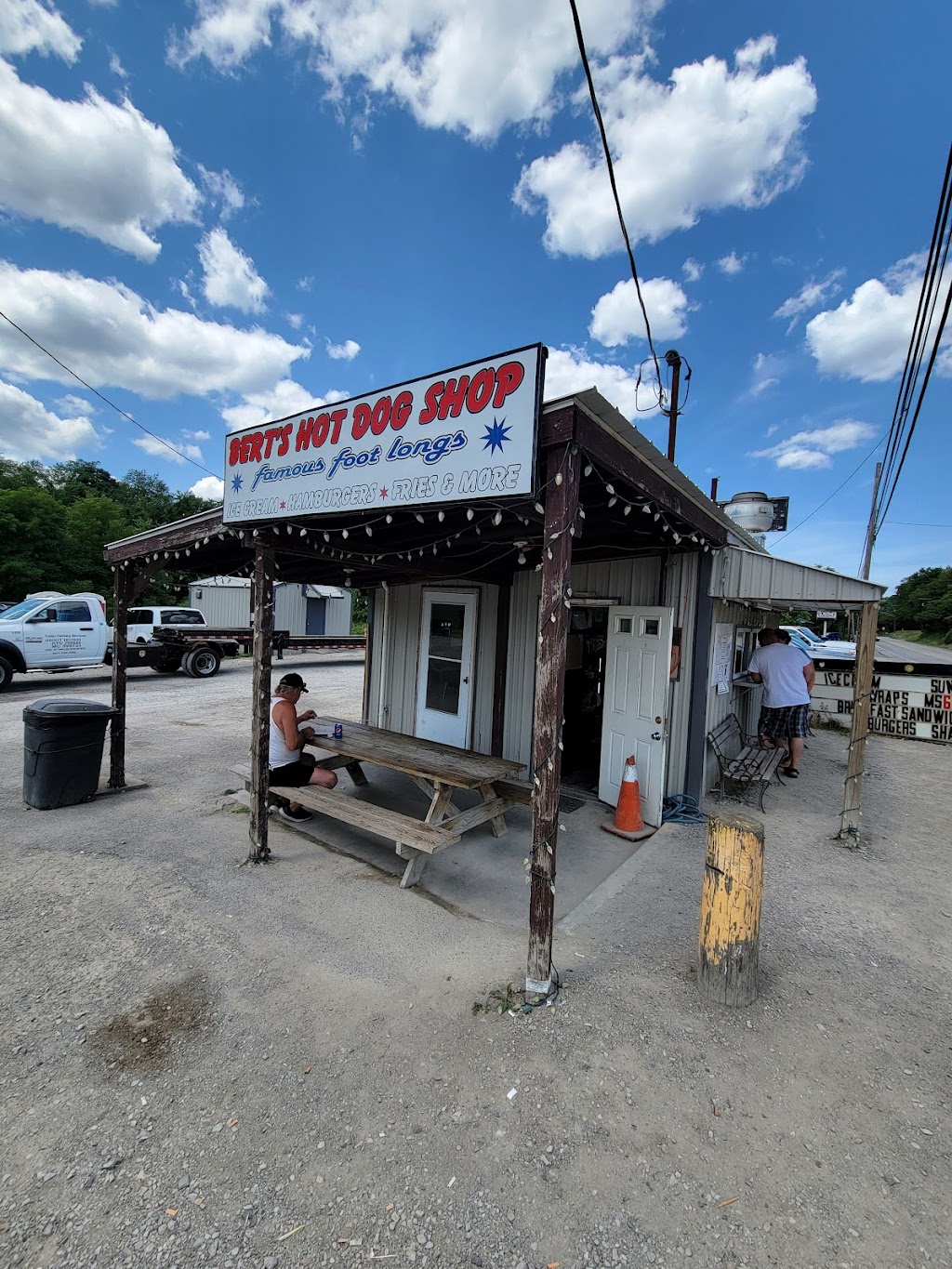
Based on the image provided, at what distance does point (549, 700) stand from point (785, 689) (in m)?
5.37

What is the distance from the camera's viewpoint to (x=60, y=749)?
16.3 feet

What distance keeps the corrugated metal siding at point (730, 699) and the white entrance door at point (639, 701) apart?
84cm

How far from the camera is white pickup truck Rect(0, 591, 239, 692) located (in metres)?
11.0

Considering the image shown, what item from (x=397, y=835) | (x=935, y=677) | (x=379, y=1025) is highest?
(x=935, y=677)

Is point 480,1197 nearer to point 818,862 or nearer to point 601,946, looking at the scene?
point 601,946

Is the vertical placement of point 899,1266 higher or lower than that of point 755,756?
lower

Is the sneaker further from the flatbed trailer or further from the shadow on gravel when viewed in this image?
the flatbed trailer

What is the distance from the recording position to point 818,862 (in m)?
4.36

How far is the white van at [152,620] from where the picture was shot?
1417 cm

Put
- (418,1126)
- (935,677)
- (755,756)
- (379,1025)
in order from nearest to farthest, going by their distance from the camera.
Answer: (418,1126), (379,1025), (755,756), (935,677)

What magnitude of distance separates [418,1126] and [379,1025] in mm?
551

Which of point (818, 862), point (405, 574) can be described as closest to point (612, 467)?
point (818, 862)

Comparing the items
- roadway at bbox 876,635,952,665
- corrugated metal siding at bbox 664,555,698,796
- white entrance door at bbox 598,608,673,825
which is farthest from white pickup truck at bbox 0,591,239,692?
roadway at bbox 876,635,952,665

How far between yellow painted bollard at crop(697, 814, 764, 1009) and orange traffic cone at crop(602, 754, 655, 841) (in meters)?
2.12
